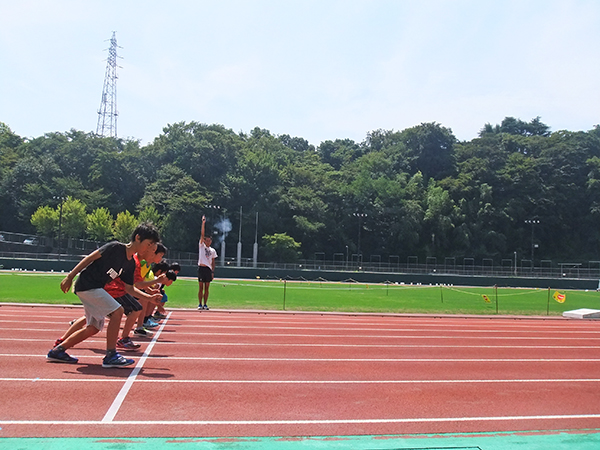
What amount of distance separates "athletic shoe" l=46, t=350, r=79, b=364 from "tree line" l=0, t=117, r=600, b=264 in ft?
202

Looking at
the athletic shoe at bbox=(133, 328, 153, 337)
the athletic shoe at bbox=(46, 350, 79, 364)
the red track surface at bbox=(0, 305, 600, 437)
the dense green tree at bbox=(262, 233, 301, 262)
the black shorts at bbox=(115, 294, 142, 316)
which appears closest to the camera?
the red track surface at bbox=(0, 305, 600, 437)

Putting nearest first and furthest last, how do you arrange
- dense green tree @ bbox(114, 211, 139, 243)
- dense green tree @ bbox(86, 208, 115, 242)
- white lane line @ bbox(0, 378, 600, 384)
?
white lane line @ bbox(0, 378, 600, 384) → dense green tree @ bbox(114, 211, 139, 243) → dense green tree @ bbox(86, 208, 115, 242)

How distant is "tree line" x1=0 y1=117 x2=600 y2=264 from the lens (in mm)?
75188

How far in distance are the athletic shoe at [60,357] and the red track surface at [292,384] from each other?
107mm

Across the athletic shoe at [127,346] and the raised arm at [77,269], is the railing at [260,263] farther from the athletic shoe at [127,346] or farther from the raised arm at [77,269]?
the raised arm at [77,269]

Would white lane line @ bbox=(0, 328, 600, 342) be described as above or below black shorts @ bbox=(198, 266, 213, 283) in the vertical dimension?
below

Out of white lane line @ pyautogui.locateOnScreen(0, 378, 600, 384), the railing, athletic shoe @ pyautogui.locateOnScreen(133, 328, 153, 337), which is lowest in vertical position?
white lane line @ pyautogui.locateOnScreen(0, 378, 600, 384)

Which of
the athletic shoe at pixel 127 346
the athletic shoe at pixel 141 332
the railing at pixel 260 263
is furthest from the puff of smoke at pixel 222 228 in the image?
the athletic shoe at pixel 127 346

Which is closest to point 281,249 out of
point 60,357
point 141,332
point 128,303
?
point 141,332

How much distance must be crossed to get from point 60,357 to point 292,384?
312 centimetres

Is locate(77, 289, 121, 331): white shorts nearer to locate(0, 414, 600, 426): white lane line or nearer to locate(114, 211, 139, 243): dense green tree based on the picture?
locate(0, 414, 600, 426): white lane line

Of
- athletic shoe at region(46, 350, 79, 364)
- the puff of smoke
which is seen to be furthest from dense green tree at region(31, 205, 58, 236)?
athletic shoe at region(46, 350, 79, 364)

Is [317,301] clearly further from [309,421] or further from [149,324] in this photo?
[309,421]

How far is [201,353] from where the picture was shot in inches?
345
